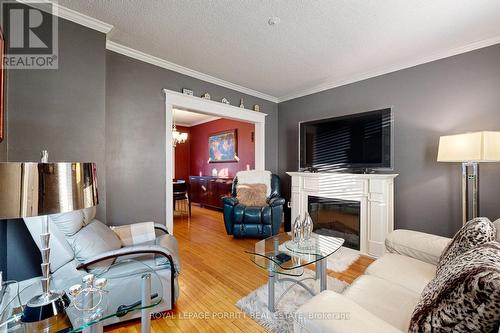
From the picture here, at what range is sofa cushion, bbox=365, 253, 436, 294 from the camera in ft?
4.55

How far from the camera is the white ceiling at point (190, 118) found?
18.8 ft

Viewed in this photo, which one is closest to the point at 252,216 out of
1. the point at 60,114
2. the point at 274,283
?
the point at 274,283

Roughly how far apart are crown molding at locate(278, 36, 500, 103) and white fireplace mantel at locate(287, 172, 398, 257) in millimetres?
1469

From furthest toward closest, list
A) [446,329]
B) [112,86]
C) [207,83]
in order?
1. [207,83]
2. [112,86]
3. [446,329]

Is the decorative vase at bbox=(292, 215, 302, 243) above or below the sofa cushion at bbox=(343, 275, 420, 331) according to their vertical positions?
above

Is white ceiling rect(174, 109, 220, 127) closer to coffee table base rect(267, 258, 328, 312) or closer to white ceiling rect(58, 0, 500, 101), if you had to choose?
white ceiling rect(58, 0, 500, 101)

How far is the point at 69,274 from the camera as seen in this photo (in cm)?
139

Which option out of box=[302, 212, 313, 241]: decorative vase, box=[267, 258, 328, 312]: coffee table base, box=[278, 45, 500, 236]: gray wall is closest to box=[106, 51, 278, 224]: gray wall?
box=[267, 258, 328, 312]: coffee table base

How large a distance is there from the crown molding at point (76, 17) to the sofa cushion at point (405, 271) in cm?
319

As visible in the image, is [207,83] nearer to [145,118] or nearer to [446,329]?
[145,118]

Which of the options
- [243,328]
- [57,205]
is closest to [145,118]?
[57,205]

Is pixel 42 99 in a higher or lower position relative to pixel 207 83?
lower

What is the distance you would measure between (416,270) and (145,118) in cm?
308

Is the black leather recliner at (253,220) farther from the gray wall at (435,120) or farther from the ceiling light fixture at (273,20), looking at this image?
the ceiling light fixture at (273,20)
